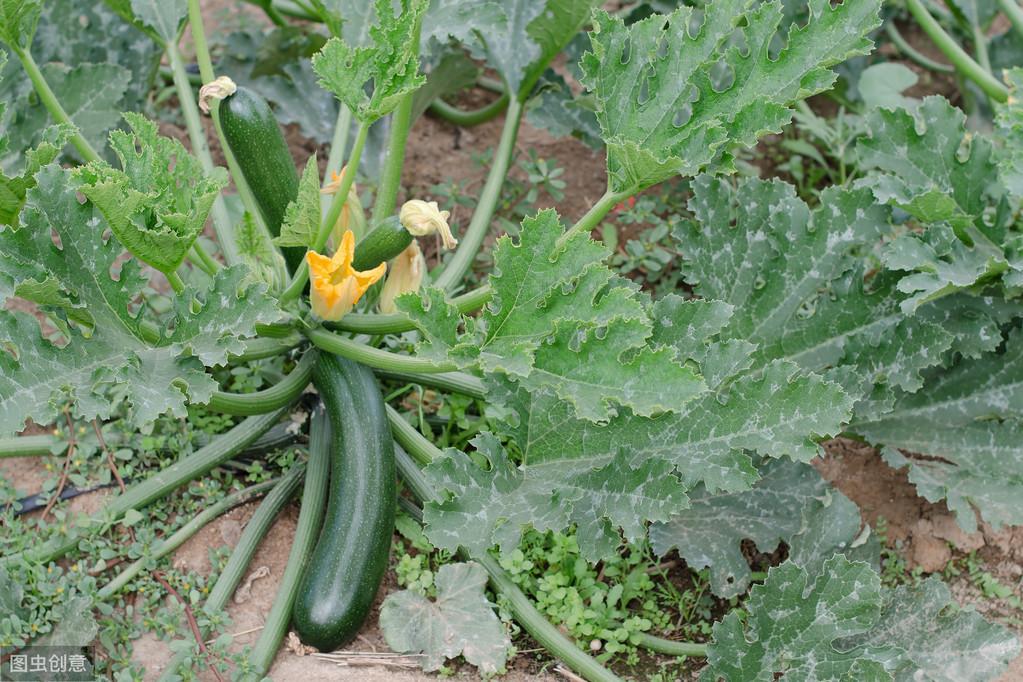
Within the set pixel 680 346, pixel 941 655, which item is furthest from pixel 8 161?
pixel 941 655

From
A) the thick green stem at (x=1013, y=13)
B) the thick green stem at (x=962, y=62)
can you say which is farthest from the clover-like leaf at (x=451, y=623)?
the thick green stem at (x=1013, y=13)

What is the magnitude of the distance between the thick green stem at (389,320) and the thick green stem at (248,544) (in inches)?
16.0

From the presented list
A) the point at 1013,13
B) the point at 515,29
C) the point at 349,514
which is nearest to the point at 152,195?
the point at 349,514

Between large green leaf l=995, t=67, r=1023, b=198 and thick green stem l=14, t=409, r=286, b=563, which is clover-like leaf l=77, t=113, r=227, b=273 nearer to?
thick green stem l=14, t=409, r=286, b=563

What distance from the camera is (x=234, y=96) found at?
248 cm

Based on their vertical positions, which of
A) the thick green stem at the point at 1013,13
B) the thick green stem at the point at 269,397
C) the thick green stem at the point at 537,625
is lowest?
the thick green stem at the point at 537,625

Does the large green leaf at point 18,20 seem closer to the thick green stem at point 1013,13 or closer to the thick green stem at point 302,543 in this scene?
the thick green stem at point 302,543

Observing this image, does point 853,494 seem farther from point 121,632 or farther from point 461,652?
point 121,632

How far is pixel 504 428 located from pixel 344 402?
0.40 m

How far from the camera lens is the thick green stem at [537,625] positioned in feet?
7.69

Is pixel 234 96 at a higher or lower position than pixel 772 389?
higher

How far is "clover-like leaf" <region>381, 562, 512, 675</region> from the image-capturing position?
7.68ft

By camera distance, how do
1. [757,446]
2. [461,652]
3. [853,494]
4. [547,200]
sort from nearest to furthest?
[757,446], [461,652], [853,494], [547,200]

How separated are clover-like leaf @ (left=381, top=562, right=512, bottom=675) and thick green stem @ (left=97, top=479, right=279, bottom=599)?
0.44 metres
